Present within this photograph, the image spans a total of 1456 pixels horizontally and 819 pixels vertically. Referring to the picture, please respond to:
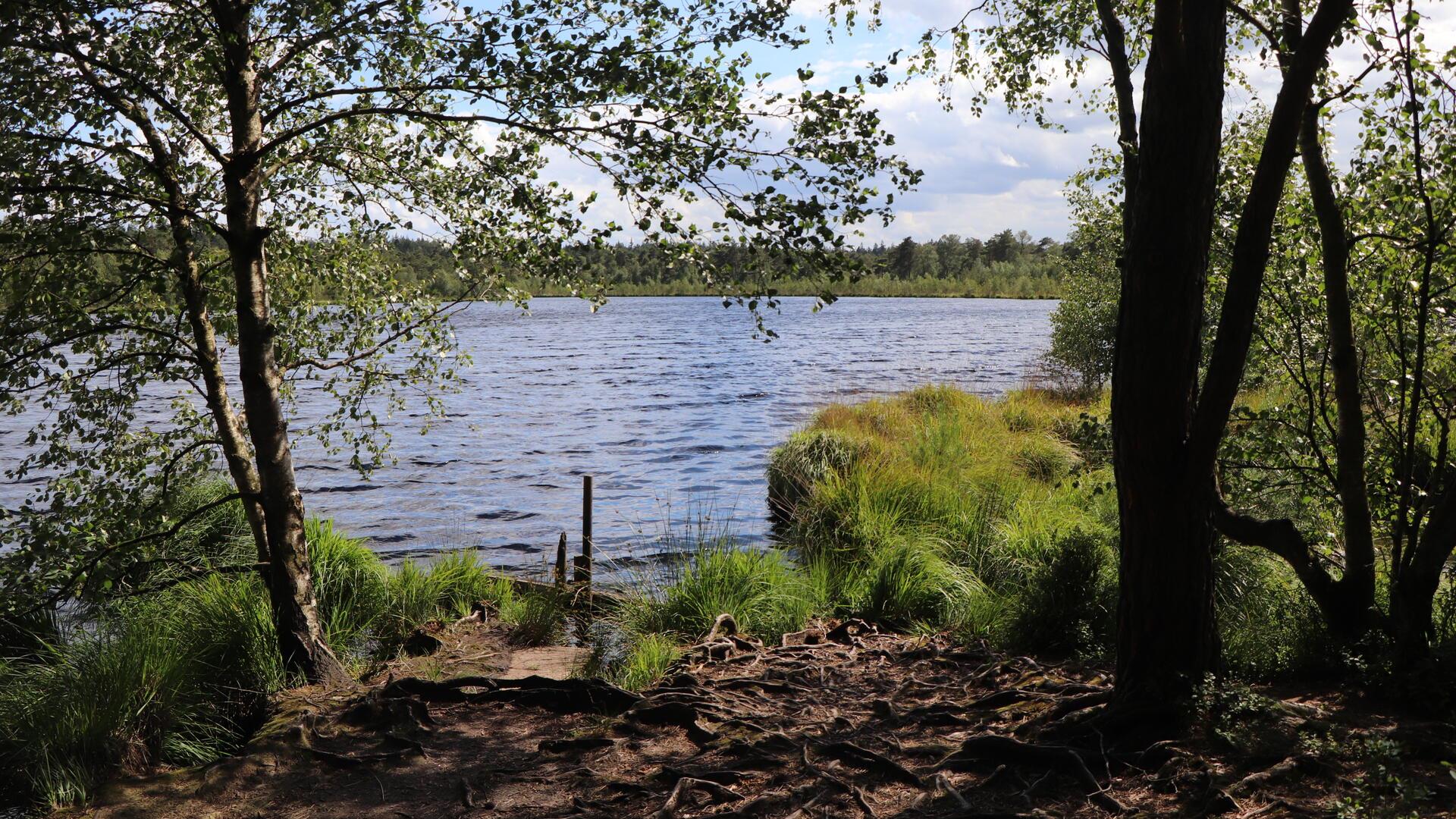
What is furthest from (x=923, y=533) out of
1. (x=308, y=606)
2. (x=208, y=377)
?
(x=208, y=377)

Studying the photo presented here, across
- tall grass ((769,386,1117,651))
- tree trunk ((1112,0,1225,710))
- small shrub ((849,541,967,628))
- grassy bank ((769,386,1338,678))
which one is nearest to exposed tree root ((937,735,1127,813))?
tree trunk ((1112,0,1225,710))

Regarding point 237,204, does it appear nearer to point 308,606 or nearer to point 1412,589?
point 308,606

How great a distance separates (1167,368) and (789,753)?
2763 millimetres

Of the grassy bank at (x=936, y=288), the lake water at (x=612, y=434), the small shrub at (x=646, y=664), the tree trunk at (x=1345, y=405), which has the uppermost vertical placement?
the grassy bank at (x=936, y=288)

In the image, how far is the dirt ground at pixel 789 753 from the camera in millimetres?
4594

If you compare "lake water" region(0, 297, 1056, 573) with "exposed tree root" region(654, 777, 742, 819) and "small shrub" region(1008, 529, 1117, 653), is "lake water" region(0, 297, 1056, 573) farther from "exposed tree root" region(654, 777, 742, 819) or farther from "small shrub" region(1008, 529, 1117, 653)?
"exposed tree root" region(654, 777, 742, 819)

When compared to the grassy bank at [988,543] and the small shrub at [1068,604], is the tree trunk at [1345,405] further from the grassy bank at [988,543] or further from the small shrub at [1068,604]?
the small shrub at [1068,604]

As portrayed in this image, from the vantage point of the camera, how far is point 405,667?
743 centimetres

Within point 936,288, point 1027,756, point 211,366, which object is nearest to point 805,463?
point 211,366

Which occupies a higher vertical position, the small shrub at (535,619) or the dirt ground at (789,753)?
the dirt ground at (789,753)

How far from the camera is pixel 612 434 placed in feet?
78.1

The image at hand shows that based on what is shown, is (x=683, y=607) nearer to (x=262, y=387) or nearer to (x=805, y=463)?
(x=262, y=387)

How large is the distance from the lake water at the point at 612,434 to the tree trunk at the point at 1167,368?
2.60 meters

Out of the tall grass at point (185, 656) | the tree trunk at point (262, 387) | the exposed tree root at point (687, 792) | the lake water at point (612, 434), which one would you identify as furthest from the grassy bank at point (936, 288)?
the exposed tree root at point (687, 792)
